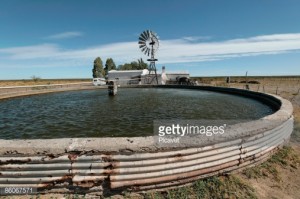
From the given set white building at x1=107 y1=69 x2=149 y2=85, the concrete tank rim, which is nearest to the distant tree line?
white building at x1=107 y1=69 x2=149 y2=85

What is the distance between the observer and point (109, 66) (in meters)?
105

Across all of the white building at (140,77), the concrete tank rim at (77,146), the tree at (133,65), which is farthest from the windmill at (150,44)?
the tree at (133,65)

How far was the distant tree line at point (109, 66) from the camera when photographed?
304 ft

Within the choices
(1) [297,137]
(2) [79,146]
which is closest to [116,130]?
(2) [79,146]

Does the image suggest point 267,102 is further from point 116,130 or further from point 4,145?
point 4,145

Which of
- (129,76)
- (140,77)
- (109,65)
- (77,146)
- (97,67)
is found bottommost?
(77,146)

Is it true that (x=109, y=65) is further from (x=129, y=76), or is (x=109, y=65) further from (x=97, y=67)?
(x=129, y=76)

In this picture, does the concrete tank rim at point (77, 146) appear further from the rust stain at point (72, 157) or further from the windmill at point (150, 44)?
the windmill at point (150, 44)

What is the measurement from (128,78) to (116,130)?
42.2m

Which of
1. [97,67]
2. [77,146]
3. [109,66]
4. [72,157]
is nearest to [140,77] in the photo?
[77,146]

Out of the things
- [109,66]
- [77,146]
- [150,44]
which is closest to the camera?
[77,146]

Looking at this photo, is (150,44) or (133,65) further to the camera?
(133,65)

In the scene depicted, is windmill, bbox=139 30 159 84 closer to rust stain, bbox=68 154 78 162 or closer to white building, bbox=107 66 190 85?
white building, bbox=107 66 190 85

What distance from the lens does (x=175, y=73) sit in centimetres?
4941
